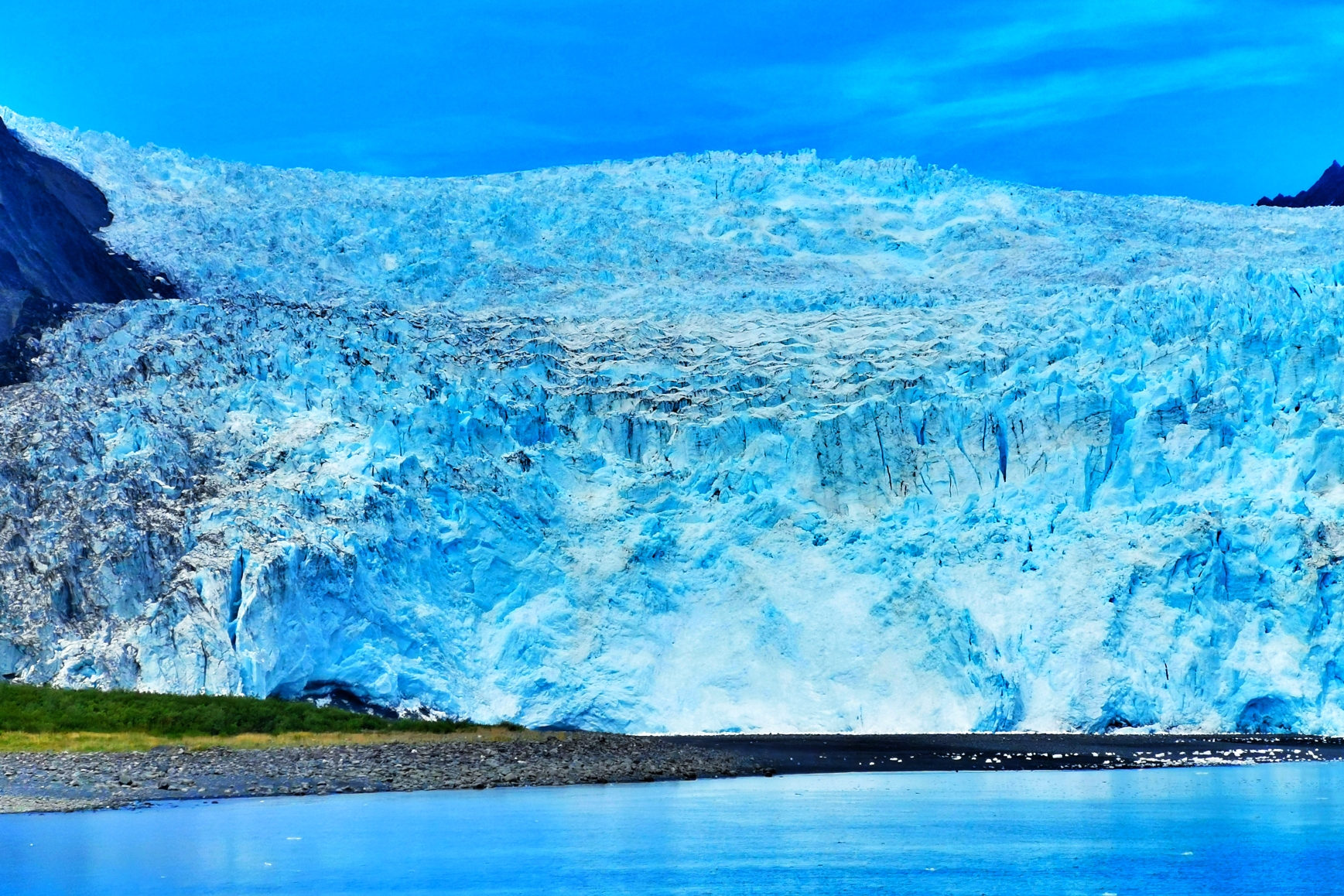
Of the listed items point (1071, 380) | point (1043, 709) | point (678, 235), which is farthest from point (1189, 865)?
point (678, 235)

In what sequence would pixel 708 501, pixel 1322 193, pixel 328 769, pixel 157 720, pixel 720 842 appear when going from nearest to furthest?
pixel 720 842
pixel 328 769
pixel 157 720
pixel 708 501
pixel 1322 193

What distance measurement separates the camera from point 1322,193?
172 feet

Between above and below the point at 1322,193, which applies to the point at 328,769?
below

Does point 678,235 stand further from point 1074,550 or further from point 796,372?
point 1074,550

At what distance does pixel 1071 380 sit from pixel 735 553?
25.2ft

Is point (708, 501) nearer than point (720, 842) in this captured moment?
No

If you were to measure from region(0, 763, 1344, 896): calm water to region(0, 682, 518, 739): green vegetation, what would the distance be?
4575 mm

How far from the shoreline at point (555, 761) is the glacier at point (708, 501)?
4.40 ft

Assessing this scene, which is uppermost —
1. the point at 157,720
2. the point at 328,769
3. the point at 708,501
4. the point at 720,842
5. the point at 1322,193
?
the point at 1322,193

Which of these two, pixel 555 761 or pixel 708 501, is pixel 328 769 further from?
pixel 708 501

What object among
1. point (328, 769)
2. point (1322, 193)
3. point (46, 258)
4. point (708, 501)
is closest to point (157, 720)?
point (328, 769)

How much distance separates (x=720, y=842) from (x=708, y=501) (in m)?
14.8

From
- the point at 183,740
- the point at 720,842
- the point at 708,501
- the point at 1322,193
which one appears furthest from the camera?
the point at 1322,193

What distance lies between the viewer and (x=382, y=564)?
1107 inches
